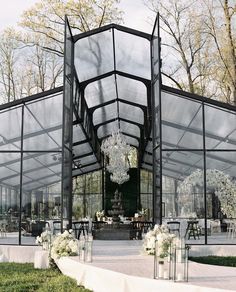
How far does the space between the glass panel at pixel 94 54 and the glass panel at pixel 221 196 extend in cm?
366

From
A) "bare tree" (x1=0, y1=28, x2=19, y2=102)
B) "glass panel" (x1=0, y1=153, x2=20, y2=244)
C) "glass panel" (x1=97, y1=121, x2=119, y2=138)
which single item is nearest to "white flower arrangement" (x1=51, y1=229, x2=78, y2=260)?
"glass panel" (x1=0, y1=153, x2=20, y2=244)

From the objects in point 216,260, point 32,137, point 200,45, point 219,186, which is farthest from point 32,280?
point 200,45

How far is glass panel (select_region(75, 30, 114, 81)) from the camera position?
1373 centimetres

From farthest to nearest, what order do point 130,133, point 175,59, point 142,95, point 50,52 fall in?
point 50,52, point 175,59, point 130,133, point 142,95

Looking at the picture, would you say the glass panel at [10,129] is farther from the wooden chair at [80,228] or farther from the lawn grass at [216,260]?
the lawn grass at [216,260]

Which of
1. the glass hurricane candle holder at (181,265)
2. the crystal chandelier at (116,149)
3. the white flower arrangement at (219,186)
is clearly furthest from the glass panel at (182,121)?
the glass hurricane candle holder at (181,265)

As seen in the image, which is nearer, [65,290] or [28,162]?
[65,290]

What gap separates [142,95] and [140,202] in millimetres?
8701

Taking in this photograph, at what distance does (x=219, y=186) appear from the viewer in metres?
13.9

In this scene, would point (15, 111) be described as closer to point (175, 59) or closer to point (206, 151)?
point (206, 151)

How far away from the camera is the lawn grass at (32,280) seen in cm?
812

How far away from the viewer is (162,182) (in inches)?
538

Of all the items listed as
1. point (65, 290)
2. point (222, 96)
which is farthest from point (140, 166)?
point (65, 290)

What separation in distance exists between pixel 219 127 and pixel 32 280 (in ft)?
21.6
